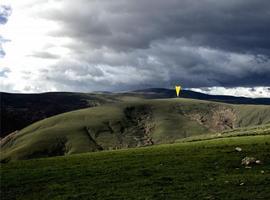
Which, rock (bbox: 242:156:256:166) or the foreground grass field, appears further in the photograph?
rock (bbox: 242:156:256:166)

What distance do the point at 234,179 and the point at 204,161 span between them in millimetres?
11118

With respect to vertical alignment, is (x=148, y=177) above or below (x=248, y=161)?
below

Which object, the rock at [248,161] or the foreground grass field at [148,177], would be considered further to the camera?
the rock at [248,161]

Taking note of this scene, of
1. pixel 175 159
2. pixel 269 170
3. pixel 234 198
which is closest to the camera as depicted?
pixel 234 198

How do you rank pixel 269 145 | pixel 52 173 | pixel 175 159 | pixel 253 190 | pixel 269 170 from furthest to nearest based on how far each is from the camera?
pixel 269 145, pixel 175 159, pixel 52 173, pixel 269 170, pixel 253 190

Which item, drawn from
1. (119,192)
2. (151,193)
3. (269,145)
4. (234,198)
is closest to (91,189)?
(119,192)

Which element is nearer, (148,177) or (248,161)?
(148,177)

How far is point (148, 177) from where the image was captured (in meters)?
49.4

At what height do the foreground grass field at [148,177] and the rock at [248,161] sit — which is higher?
the rock at [248,161]

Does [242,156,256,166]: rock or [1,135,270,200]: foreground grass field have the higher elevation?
[242,156,256,166]: rock

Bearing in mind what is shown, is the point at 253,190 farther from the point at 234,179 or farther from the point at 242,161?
the point at 242,161

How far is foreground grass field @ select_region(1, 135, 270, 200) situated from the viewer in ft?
138

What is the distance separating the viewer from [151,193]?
137 feet

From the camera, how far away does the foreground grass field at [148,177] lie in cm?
4206
